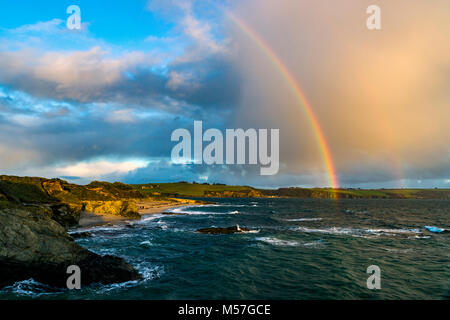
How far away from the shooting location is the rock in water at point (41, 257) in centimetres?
1941

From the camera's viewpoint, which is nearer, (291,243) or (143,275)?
(143,275)

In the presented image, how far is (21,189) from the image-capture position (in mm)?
53906

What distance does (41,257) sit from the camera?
20.1 meters

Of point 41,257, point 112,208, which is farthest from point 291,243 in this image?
point 112,208

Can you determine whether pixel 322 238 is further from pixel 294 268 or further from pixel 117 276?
pixel 117 276

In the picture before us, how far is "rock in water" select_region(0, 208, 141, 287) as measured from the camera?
19.4m

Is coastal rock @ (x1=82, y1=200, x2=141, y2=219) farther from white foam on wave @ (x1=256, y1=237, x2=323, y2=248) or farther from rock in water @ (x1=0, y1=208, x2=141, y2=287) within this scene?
rock in water @ (x1=0, y1=208, x2=141, y2=287)

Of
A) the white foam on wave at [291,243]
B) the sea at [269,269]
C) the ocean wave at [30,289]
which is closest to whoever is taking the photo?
the ocean wave at [30,289]

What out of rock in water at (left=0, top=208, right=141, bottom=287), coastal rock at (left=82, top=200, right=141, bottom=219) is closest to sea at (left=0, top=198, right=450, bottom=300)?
rock in water at (left=0, top=208, right=141, bottom=287)

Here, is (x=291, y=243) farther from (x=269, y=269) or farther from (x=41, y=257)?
(x=41, y=257)

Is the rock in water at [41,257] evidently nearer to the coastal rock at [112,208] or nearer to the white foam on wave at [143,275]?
the white foam on wave at [143,275]

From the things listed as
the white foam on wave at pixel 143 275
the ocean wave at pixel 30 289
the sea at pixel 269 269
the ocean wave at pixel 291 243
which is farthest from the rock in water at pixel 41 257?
the ocean wave at pixel 291 243

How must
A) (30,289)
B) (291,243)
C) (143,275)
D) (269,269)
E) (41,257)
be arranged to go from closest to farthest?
(30,289) → (41,257) → (143,275) → (269,269) → (291,243)
